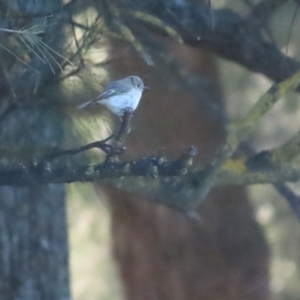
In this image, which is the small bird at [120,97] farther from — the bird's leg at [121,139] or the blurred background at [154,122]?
the bird's leg at [121,139]

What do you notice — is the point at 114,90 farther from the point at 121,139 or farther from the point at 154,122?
the point at 154,122

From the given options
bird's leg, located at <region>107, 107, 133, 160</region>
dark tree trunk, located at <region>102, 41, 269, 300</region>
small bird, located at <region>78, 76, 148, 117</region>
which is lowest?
bird's leg, located at <region>107, 107, 133, 160</region>

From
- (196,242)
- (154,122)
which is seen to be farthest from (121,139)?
(196,242)

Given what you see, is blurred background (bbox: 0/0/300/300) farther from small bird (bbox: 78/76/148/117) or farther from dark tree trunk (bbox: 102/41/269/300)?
small bird (bbox: 78/76/148/117)

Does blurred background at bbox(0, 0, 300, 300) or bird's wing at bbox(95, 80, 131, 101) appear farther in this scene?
blurred background at bbox(0, 0, 300, 300)

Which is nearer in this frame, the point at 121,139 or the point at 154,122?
the point at 121,139

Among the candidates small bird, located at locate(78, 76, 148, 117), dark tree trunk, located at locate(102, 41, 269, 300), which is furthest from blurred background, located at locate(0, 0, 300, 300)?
small bird, located at locate(78, 76, 148, 117)

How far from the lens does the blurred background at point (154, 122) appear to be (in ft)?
9.18

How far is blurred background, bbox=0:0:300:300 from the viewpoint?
280 cm

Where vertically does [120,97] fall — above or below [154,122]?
below

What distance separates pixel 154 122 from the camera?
3.70 meters

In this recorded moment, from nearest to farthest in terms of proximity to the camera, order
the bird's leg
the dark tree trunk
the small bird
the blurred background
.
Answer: the bird's leg, the small bird, the blurred background, the dark tree trunk

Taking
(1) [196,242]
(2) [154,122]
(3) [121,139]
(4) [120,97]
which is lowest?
(3) [121,139]

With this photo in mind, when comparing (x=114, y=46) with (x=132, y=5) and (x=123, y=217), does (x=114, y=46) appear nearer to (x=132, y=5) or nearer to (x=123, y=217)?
(x=132, y=5)
